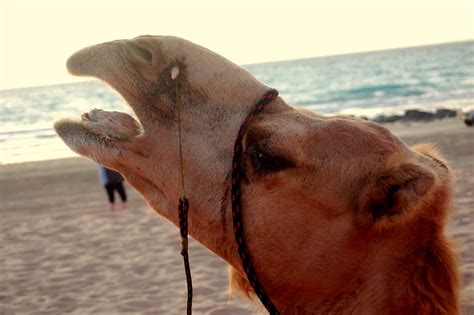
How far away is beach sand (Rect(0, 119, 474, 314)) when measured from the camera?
261 inches

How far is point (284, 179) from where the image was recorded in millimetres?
2350

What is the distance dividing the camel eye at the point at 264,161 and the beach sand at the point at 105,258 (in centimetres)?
75

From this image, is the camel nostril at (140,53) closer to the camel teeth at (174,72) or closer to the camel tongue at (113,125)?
the camel teeth at (174,72)

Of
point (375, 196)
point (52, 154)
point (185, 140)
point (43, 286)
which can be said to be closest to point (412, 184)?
point (375, 196)

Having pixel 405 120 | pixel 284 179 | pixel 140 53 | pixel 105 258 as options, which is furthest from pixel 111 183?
pixel 405 120

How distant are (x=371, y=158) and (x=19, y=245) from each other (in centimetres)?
857

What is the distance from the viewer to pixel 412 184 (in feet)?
7.03

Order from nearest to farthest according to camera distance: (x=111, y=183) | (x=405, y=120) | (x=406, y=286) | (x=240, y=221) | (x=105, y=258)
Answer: (x=406, y=286)
(x=240, y=221)
(x=105, y=258)
(x=111, y=183)
(x=405, y=120)

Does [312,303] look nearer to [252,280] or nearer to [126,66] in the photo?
[252,280]

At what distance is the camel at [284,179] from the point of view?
7.46 ft

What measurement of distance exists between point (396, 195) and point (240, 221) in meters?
0.60

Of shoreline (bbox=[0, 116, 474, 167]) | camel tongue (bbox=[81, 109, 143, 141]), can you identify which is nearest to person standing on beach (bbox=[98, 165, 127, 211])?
camel tongue (bbox=[81, 109, 143, 141])

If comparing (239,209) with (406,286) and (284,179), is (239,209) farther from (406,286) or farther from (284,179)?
(406,286)

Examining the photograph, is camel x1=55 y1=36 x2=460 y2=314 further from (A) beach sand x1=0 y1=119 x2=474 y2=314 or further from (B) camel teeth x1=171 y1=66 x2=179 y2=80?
(A) beach sand x1=0 y1=119 x2=474 y2=314
